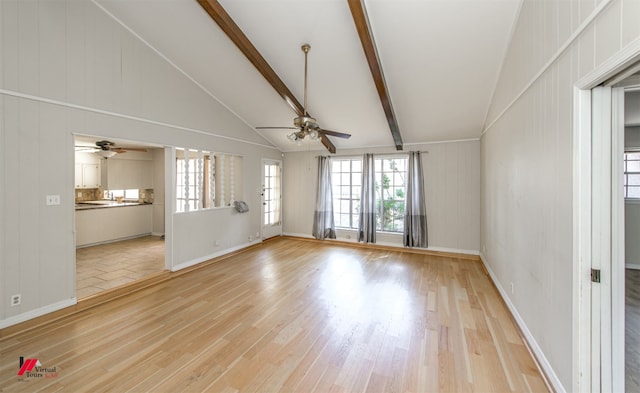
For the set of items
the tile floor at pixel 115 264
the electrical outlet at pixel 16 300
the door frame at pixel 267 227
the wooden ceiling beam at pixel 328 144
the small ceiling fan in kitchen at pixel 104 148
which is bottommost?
the tile floor at pixel 115 264

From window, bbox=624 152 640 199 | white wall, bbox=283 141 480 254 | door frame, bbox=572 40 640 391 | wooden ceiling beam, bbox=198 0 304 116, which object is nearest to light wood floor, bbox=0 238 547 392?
door frame, bbox=572 40 640 391

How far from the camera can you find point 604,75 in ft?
4.38

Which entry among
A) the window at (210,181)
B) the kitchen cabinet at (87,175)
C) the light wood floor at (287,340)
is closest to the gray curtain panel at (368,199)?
the light wood floor at (287,340)

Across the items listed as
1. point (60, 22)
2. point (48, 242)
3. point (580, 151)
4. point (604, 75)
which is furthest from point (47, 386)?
point (604, 75)

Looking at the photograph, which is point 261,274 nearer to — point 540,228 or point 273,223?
point 273,223

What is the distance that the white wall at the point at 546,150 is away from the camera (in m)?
1.44

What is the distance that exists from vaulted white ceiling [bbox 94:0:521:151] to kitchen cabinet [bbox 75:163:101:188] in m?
4.09

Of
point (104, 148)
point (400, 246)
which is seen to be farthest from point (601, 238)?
point (104, 148)

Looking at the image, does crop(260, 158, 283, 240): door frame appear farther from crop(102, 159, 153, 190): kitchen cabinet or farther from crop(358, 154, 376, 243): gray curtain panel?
crop(102, 159, 153, 190): kitchen cabinet

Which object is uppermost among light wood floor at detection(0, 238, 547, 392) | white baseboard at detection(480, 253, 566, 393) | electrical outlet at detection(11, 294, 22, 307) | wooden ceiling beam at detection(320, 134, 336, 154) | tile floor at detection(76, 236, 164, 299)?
wooden ceiling beam at detection(320, 134, 336, 154)

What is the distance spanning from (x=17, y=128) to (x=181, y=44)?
2.20 m

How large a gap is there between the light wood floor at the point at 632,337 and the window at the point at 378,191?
11.4ft

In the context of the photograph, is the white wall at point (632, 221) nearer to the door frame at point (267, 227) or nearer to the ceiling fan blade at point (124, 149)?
the door frame at point (267, 227)

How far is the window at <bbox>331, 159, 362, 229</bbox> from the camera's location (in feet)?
21.4
